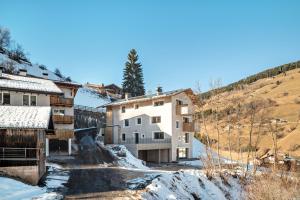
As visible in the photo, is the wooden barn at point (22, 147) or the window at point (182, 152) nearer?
the wooden barn at point (22, 147)

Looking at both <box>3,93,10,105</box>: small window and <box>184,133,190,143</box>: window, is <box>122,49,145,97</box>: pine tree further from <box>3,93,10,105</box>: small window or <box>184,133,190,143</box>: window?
<box>3,93,10,105</box>: small window

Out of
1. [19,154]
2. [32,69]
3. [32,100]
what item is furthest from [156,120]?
[32,69]

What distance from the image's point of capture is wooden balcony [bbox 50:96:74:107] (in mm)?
38250

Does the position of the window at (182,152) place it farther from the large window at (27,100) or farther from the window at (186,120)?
the large window at (27,100)

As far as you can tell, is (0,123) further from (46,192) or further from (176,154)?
(176,154)

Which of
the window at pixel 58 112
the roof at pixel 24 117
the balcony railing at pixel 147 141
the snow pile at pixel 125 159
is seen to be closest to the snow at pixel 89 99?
the balcony railing at pixel 147 141

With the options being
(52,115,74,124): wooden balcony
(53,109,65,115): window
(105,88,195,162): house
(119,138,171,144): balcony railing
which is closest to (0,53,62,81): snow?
(105,88,195,162): house

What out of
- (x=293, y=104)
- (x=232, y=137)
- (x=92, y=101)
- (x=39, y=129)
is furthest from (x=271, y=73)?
(x=39, y=129)

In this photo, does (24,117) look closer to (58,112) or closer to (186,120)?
(58,112)

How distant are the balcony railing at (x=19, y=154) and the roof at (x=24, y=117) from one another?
5.15ft

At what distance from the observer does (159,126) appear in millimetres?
47031

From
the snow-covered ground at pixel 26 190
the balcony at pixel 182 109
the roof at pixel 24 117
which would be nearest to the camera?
the snow-covered ground at pixel 26 190

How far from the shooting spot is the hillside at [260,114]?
57281 millimetres

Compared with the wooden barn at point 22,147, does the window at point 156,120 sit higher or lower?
higher
